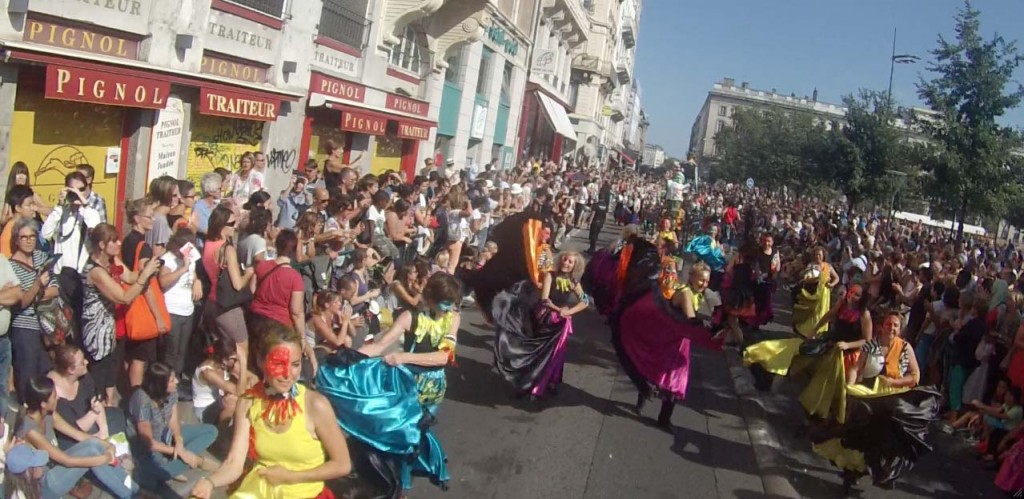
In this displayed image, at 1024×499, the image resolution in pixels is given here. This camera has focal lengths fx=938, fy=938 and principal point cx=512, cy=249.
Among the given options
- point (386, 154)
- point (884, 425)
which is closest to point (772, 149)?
point (386, 154)

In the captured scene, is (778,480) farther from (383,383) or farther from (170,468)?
(170,468)

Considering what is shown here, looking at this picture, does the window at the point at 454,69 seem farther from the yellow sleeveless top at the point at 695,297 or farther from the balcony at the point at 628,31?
the balcony at the point at 628,31

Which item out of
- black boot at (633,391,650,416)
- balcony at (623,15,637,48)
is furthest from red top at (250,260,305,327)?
balcony at (623,15,637,48)

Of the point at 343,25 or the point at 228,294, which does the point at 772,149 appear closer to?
the point at 343,25

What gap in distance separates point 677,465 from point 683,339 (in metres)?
1.21

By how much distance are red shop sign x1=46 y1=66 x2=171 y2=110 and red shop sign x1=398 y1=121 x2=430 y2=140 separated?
873 cm

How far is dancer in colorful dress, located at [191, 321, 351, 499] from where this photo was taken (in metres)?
3.93

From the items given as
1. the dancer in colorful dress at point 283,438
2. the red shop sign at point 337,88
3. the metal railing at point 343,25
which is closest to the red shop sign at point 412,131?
the red shop sign at point 337,88

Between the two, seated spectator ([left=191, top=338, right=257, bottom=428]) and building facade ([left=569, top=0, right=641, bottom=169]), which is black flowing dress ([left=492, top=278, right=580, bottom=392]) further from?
building facade ([left=569, top=0, right=641, bottom=169])

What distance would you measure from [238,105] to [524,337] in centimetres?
676

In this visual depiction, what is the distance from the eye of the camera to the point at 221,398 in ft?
22.4

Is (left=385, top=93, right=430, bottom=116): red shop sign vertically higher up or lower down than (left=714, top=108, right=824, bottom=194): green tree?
lower down

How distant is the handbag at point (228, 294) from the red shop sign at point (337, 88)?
Answer: 374 inches

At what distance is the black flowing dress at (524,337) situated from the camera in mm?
8414
